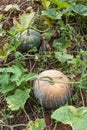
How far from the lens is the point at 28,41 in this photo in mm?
2758

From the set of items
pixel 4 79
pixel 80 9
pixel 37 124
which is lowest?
pixel 37 124

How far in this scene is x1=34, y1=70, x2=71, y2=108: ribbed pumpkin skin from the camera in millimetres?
2335

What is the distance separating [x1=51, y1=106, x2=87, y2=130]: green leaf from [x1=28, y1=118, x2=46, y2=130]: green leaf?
77 millimetres

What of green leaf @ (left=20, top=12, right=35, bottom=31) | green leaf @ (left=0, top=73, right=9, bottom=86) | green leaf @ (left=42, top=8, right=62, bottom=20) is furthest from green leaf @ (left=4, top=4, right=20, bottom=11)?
green leaf @ (left=0, top=73, right=9, bottom=86)

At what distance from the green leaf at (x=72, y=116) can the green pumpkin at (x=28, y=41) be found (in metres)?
0.73

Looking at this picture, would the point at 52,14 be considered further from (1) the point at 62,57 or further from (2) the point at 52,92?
(2) the point at 52,92

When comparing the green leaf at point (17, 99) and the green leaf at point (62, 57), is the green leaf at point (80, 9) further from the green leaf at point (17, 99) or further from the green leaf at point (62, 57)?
the green leaf at point (17, 99)

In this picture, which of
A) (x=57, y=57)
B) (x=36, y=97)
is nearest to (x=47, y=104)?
(x=36, y=97)

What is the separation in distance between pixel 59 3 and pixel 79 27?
25 centimetres

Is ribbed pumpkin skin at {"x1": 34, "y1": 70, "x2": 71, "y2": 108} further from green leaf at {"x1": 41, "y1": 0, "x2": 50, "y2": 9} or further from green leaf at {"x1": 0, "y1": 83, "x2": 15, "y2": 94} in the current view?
green leaf at {"x1": 41, "y1": 0, "x2": 50, "y2": 9}

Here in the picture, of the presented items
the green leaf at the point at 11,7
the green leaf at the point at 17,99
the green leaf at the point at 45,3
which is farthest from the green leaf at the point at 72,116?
the green leaf at the point at 11,7

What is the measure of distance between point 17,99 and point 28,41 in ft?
1.88

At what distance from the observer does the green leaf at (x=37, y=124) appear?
2145 mm

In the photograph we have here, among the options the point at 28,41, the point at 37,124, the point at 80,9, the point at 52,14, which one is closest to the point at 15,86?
the point at 37,124
